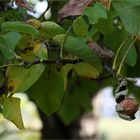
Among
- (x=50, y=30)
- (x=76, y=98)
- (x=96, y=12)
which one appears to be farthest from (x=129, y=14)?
(x=76, y=98)

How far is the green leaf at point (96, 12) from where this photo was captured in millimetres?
914

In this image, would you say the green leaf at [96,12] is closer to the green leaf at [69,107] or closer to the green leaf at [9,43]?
the green leaf at [9,43]

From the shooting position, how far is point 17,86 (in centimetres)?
101

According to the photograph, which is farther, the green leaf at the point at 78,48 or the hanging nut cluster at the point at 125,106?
the green leaf at the point at 78,48

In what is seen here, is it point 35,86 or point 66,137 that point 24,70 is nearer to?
point 35,86

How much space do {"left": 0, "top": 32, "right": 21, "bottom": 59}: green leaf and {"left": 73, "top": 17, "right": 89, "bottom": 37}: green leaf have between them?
123 mm

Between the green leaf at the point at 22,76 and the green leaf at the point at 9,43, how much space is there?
0.11 ft

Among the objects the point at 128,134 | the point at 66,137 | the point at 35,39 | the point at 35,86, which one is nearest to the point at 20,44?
the point at 35,39

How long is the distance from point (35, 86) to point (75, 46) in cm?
24

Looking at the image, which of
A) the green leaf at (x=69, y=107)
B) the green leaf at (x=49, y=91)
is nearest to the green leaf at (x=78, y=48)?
the green leaf at (x=49, y=91)

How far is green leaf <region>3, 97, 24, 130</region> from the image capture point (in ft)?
3.24

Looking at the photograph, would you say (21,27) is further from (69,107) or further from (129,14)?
(69,107)

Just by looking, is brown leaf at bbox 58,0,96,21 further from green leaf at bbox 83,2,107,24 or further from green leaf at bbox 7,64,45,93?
green leaf at bbox 7,64,45,93

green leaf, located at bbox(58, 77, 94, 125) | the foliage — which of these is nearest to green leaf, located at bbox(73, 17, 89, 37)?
the foliage
